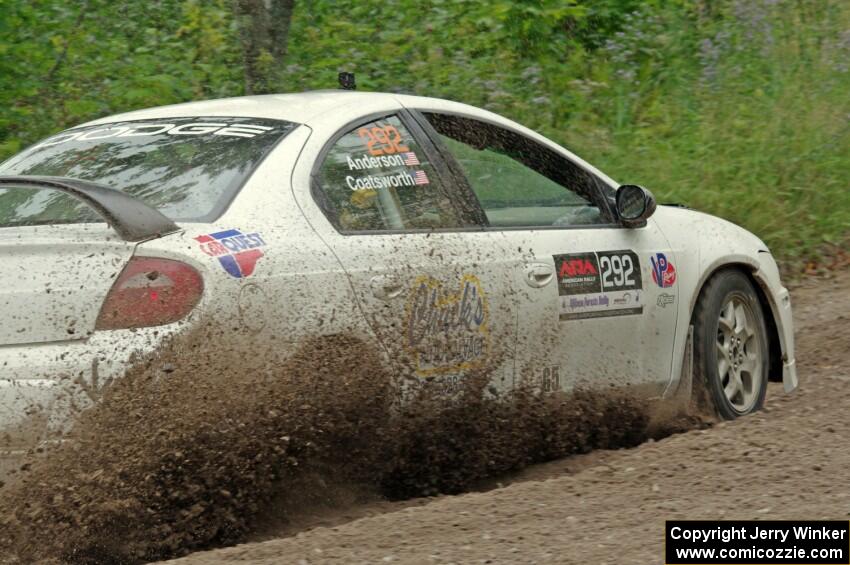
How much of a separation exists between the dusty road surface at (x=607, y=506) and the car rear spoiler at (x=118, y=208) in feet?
3.37

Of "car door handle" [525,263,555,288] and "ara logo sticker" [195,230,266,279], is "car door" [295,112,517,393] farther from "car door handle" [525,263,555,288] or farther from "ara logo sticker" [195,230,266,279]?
"ara logo sticker" [195,230,266,279]

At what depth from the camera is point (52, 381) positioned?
368cm

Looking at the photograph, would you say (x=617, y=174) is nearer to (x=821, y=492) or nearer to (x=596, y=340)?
(x=596, y=340)

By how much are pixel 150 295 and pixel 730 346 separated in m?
3.23

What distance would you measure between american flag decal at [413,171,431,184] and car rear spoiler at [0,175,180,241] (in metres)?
1.16

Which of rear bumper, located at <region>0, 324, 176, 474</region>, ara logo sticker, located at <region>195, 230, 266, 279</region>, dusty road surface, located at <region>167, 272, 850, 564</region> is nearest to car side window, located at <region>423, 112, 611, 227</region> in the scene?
dusty road surface, located at <region>167, 272, 850, 564</region>

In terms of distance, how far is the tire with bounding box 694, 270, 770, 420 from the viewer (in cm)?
575

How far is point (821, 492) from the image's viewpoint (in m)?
4.11

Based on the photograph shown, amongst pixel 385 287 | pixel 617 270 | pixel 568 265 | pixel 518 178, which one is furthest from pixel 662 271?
pixel 385 287

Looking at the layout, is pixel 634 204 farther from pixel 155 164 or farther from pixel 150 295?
pixel 150 295

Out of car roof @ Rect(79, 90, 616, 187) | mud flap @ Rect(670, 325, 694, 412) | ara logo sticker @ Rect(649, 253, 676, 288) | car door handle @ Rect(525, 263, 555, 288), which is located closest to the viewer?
car roof @ Rect(79, 90, 616, 187)

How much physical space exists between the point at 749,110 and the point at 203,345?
8293 mm

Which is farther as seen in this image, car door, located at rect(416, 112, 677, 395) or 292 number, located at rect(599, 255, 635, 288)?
292 number, located at rect(599, 255, 635, 288)

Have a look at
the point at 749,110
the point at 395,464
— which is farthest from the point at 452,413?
the point at 749,110
